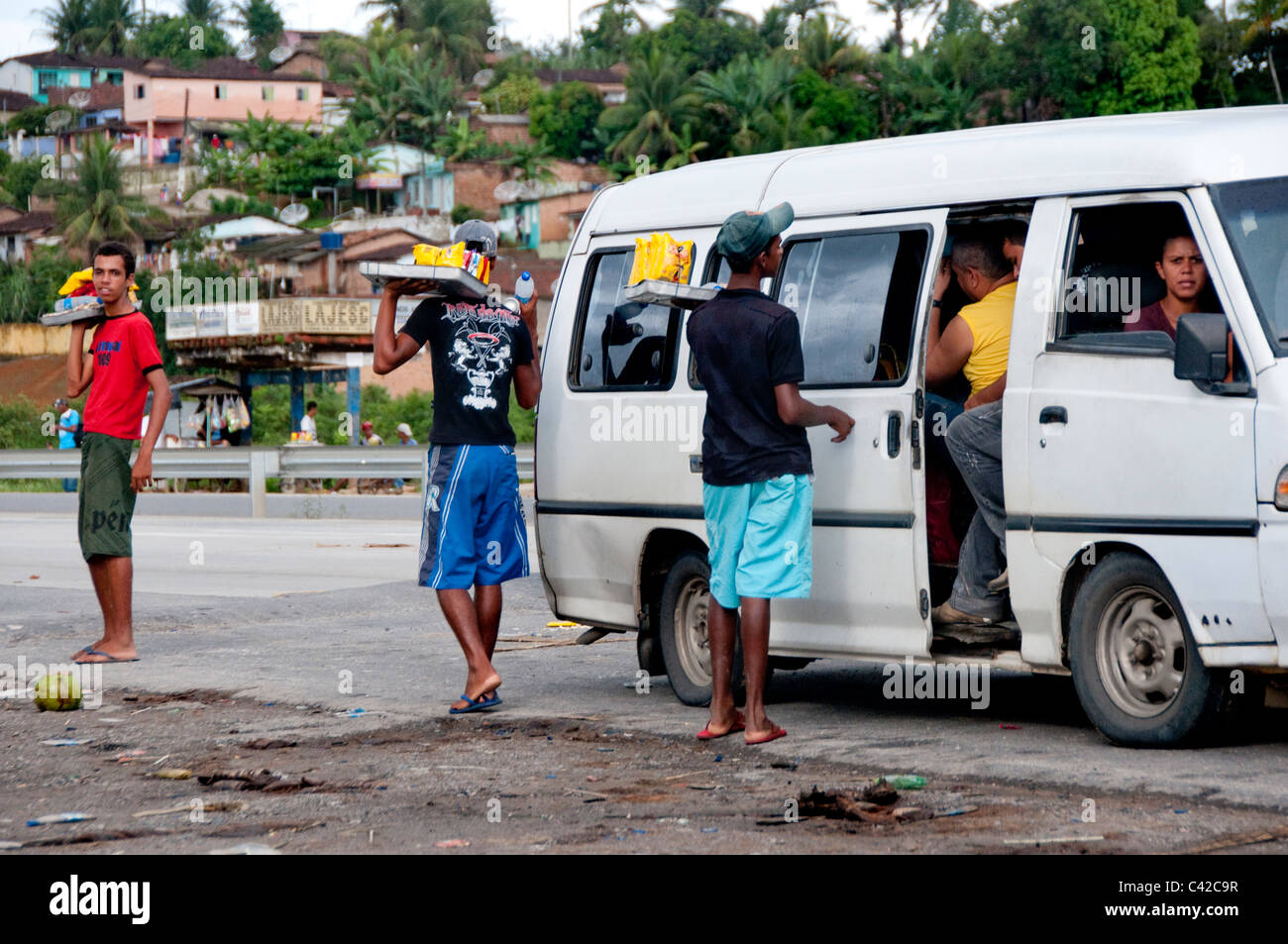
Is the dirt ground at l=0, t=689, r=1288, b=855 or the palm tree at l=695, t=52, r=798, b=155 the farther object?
the palm tree at l=695, t=52, r=798, b=155

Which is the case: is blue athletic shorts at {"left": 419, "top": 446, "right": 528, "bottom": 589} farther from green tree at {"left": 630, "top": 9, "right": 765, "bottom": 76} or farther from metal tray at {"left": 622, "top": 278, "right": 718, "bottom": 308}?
green tree at {"left": 630, "top": 9, "right": 765, "bottom": 76}

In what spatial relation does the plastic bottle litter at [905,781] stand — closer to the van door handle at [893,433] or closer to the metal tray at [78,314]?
the van door handle at [893,433]

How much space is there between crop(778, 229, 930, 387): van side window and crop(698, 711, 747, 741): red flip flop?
4.62ft

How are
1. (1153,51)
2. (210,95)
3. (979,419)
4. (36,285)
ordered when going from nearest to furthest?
(979,419) → (1153,51) → (36,285) → (210,95)

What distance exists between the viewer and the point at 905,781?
6.00 meters

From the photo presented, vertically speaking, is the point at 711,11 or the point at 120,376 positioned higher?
the point at 711,11

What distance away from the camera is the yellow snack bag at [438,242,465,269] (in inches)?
309

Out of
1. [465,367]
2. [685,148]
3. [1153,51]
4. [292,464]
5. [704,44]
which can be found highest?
[704,44]

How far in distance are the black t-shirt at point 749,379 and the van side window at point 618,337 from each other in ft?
3.51

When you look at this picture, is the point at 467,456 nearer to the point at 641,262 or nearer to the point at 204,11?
the point at 641,262

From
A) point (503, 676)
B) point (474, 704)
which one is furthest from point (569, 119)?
point (474, 704)

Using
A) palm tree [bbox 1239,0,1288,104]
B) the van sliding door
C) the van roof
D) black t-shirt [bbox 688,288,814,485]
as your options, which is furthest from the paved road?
palm tree [bbox 1239,0,1288,104]

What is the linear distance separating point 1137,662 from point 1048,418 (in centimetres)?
94

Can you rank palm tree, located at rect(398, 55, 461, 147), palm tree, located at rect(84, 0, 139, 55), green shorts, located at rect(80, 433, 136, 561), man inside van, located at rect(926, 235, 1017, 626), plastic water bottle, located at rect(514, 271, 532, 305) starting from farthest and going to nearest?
palm tree, located at rect(84, 0, 139, 55), palm tree, located at rect(398, 55, 461, 147), green shorts, located at rect(80, 433, 136, 561), plastic water bottle, located at rect(514, 271, 532, 305), man inside van, located at rect(926, 235, 1017, 626)
